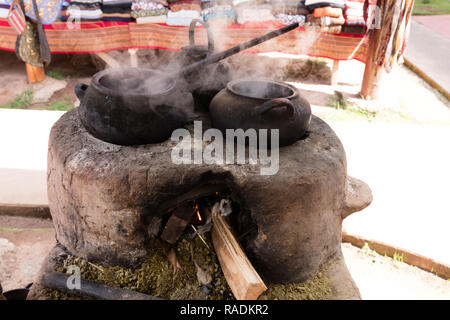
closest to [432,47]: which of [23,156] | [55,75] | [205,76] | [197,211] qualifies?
[55,75]

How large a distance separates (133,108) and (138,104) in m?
0.03

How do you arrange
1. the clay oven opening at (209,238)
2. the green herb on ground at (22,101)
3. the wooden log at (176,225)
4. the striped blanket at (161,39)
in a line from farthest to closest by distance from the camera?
1. the striped blanket at (161,39)
2. the green herb on ground at (22,101)
3. the wooden log at (176,225)
4. the clay oven opening at (209,238)

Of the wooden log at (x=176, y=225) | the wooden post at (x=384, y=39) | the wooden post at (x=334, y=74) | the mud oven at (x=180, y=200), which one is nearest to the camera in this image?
the mud oven at (x=180, y=200)

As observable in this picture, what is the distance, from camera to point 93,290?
2.09m

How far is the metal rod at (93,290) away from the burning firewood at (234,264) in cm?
44

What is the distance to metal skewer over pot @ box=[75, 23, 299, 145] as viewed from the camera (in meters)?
2.05

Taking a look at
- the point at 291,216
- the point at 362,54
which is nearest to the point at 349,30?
the point at 362,54

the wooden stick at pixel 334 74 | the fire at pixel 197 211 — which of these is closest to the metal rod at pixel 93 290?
the fire at pixel 197 211

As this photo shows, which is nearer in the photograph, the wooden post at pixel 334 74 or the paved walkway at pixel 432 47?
the wooden post at pixel 334 74

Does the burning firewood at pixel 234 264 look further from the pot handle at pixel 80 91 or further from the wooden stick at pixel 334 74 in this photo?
the wooden stick at pixel 334 74

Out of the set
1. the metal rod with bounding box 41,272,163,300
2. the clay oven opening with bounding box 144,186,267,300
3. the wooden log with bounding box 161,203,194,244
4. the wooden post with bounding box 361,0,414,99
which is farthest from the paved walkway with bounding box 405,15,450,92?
the metal rod with bounding box 41,272,163,300

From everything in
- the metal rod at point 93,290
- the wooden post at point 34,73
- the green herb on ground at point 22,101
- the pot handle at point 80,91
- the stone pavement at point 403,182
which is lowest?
the stone pavement at point 403,182

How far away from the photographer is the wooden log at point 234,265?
2.02 m

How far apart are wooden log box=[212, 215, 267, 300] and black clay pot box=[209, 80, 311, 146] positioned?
614 mm
